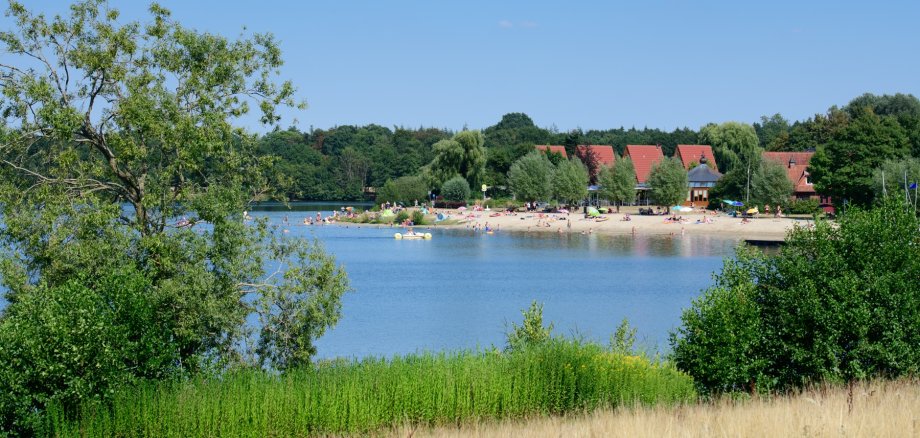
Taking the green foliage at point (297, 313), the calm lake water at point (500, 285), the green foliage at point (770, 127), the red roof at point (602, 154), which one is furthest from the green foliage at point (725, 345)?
the green foliage at point (770, 127)

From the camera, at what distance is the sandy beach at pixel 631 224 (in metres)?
74.9

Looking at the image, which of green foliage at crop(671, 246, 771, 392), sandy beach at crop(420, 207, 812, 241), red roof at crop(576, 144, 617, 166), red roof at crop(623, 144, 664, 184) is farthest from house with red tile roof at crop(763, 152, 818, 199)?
green foliage at crop(671, 246, 771, 392)

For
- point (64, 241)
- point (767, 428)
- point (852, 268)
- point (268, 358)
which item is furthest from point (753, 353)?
point (64, 241)

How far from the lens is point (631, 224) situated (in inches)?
3327

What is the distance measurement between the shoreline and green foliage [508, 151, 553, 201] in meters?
2.51

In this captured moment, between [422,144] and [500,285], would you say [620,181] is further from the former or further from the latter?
[422,144]

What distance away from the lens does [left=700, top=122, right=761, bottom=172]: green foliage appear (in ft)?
350

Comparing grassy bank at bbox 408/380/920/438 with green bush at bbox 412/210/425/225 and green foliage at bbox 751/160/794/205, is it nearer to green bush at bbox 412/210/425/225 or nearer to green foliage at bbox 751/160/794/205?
green foliage at bbox 751/160/794/205

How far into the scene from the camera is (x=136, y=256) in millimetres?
15883

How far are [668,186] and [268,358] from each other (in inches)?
3023

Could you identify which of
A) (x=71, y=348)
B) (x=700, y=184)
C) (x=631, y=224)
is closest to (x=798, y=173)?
(x=700, y=184)

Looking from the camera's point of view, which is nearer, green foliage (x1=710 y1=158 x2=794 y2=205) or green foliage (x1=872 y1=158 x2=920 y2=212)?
green foliage (x1=872 y1=158 x2=920 y2=212)

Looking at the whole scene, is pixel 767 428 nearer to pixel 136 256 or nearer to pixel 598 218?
pixel 136 256

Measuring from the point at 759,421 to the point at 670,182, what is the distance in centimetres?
8094
